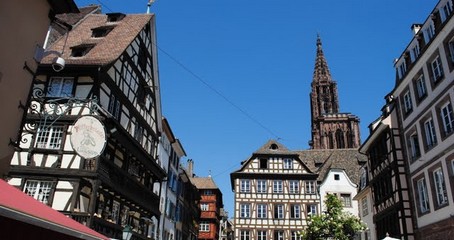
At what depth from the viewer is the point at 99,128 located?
11.8 meters

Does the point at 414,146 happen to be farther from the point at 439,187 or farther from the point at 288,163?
the point at 288,163

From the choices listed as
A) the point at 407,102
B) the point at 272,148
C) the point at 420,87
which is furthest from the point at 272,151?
the point at 420,87

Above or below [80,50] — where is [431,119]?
below

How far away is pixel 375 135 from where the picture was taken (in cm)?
2798

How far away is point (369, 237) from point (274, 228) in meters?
17.2

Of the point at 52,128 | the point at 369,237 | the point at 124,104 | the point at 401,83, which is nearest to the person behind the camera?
the point at 52,128

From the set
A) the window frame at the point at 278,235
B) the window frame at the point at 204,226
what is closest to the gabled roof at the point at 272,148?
the window frame at the point at 278,235

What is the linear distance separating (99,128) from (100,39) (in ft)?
42.8

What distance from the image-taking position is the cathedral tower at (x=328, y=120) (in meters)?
92.6

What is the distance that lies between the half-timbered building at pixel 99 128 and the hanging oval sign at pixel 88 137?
0.03 metres

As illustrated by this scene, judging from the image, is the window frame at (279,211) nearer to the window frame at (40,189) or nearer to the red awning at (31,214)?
the window frame at (40,189)

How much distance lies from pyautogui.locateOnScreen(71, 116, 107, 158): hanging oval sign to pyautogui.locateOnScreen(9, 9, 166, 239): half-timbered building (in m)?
0.03

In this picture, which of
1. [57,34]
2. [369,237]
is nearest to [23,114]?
[57,34]

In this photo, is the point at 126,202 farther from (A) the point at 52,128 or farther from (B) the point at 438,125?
(B) the point at 438,125
